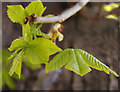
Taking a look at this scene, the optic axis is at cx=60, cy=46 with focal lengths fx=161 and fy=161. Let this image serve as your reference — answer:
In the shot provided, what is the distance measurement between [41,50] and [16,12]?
0.37 feet

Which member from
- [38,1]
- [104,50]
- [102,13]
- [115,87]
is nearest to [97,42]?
[104,50]

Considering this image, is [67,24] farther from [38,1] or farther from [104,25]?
[38,1]

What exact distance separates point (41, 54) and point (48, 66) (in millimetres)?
37

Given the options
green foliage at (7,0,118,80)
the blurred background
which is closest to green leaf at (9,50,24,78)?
green foliage at (7,0,118,80)

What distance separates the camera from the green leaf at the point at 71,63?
34 centimetres

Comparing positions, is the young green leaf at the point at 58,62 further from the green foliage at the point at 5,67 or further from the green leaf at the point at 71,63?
the green foliage at the point at 5,67

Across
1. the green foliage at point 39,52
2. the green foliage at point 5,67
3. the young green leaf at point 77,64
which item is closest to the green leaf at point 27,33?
the green foliage at point 39,52

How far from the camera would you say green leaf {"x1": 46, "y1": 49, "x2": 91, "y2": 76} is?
34 centimetres

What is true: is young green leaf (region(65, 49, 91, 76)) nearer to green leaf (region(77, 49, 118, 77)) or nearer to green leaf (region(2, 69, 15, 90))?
green leaf (region(77, 49, 118, 77))

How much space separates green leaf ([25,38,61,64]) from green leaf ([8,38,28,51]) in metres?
0.02

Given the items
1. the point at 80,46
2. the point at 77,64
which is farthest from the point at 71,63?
the point at 80,46

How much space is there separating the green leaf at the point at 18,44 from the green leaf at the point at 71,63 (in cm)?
8

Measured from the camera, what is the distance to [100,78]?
3.14 feet

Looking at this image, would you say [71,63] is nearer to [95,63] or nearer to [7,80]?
[95,63]
